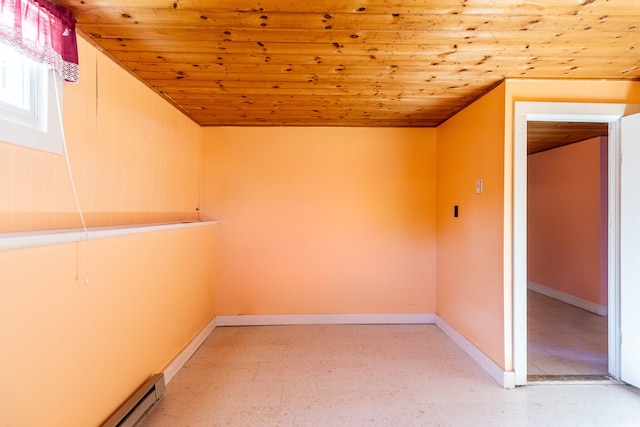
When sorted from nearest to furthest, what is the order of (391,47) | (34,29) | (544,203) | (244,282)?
1. (34,29)
2. (391,47)
3. (244,282)
4. (544,203)

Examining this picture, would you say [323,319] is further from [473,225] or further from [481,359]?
[473,225]

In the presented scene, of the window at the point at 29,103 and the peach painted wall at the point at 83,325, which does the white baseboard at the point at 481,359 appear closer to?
the peach painted wall at the point at 83,325

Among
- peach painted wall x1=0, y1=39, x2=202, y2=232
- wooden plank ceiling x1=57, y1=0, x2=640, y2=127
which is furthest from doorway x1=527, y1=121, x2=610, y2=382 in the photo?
peach painted wall x1=0, y1=39, x2=202, y2=232

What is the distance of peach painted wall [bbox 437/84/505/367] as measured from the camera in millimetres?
2244

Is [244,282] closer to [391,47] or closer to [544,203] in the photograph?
[391,47]

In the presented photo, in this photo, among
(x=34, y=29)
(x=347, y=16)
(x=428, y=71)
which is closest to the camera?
(x=34, y=29)

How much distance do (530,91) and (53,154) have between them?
3.06 metres

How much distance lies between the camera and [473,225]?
2.59 metres

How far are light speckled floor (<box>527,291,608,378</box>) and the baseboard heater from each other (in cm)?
282

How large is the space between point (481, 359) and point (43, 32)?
11.5ft

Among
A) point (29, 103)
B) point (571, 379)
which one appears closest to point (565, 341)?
point (571, 379)

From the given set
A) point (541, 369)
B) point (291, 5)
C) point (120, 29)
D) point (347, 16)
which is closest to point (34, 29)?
point (120, 29)

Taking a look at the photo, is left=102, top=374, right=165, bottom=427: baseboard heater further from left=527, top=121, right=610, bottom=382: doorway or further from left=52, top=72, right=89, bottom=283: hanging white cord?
left=527, top=121, right=610, bottom=382: doorway

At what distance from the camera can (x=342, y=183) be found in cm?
337
